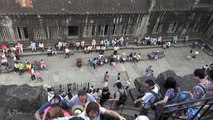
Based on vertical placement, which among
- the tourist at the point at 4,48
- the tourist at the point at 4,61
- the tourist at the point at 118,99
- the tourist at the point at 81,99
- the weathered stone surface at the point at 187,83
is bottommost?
the tourist at the point at 4,61

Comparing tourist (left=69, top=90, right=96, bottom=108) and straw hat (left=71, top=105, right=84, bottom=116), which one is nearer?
straw hat (left=71, top=105, right=84, bottom=116)

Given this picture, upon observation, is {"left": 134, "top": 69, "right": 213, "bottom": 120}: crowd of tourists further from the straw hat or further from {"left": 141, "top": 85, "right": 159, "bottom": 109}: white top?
the straw hat

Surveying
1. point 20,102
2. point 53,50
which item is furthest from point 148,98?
point 53,50

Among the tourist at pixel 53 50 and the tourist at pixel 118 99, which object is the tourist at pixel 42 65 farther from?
the tourist at pixel 118 99

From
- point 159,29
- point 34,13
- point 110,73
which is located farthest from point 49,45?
point 159,29

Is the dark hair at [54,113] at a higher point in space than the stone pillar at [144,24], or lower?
higher

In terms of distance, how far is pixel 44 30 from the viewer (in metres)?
20.4

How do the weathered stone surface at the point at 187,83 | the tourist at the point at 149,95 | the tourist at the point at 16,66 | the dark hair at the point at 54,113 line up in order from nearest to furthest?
1. the dark hair at the point at 54,113
2. the tourist at the point at 149,95
3. the weathered stone surface at the point at 187,83
4. the tourist at the point at 16,66

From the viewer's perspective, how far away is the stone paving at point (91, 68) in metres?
19.4

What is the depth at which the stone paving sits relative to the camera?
1936cm

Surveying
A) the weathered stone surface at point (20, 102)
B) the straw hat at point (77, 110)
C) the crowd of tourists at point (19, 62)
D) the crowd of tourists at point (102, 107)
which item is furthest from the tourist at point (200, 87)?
the crowd of tourists at point (19, 62)

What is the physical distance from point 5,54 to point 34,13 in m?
4.83

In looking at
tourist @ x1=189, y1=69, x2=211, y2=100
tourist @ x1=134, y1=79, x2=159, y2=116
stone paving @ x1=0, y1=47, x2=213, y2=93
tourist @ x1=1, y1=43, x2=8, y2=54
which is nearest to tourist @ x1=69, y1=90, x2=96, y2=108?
tourist @ x1=134, y1=79, x2=159, y2=116

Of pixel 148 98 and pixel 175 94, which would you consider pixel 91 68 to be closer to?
pixel 148 98
